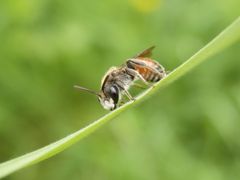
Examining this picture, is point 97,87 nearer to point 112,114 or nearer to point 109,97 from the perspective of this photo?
point 109,97

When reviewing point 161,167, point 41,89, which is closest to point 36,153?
point 161,167

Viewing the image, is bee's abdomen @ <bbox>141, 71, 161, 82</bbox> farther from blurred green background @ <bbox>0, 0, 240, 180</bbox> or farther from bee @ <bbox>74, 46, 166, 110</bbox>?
blurred green background @ <bbox>0, 0, 240, 180</bbox>

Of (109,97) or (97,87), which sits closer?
(109,97)

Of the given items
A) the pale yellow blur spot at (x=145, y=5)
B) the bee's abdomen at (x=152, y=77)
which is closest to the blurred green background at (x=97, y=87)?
the pale yellow blur spot at (x=145, y=5)

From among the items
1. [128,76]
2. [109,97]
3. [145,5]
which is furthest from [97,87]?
[109,97]

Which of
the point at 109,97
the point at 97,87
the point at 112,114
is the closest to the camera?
the point at 112,114

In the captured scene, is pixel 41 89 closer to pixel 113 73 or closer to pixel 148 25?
pixel 148 25

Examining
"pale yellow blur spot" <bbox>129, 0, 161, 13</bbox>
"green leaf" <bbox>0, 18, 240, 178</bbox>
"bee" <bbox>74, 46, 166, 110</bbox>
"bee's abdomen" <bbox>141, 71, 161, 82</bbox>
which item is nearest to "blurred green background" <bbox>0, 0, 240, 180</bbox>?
"pale yellow blur spot" <bbox>129, 0, 161, 13</bbox>
